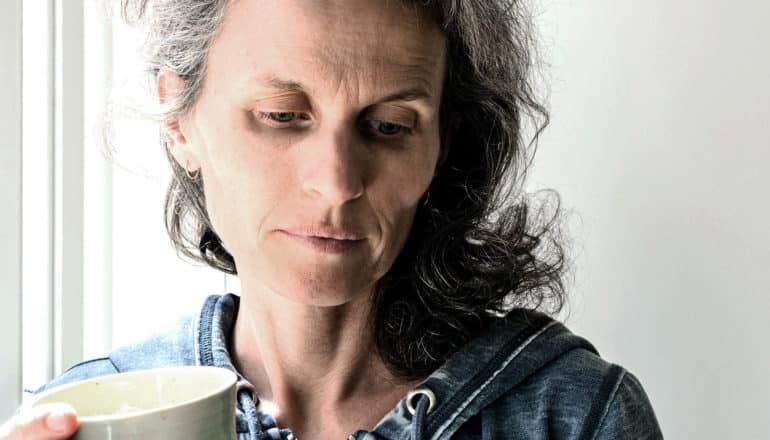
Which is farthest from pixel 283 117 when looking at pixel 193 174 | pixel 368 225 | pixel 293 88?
pixel 193 174

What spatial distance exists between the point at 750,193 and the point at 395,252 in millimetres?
577

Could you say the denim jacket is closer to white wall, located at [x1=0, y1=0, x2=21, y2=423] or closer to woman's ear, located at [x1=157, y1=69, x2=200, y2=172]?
woman's ear, located at [x1=157, y1=69, x2=200, y2=172]

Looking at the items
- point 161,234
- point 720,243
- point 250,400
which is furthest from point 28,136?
point 720,243

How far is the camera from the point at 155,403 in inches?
28.2

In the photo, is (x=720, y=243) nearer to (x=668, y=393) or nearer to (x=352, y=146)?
(x=668, y=393)

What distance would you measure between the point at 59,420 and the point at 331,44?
0.48 metres

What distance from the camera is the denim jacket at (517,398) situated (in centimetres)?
104

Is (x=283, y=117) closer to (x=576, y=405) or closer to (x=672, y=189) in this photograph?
(x=576, y=405)

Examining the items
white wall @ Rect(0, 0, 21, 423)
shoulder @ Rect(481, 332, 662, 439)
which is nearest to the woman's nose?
shoulder @ Rect(481, 332, 662, 439)

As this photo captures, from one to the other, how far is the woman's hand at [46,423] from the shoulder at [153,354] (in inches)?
21.0

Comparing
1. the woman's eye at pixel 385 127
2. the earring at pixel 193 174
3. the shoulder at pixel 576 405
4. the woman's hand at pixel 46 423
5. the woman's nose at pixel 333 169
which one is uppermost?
the woman's eye at pixel 385 127

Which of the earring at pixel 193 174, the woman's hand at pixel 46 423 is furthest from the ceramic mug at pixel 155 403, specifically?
the earring at pixel 193 174

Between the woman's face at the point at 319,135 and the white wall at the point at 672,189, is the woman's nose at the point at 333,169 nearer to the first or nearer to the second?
the woman's face at the point at 319,135

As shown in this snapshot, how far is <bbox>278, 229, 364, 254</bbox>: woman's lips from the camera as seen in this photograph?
3.11 ft
